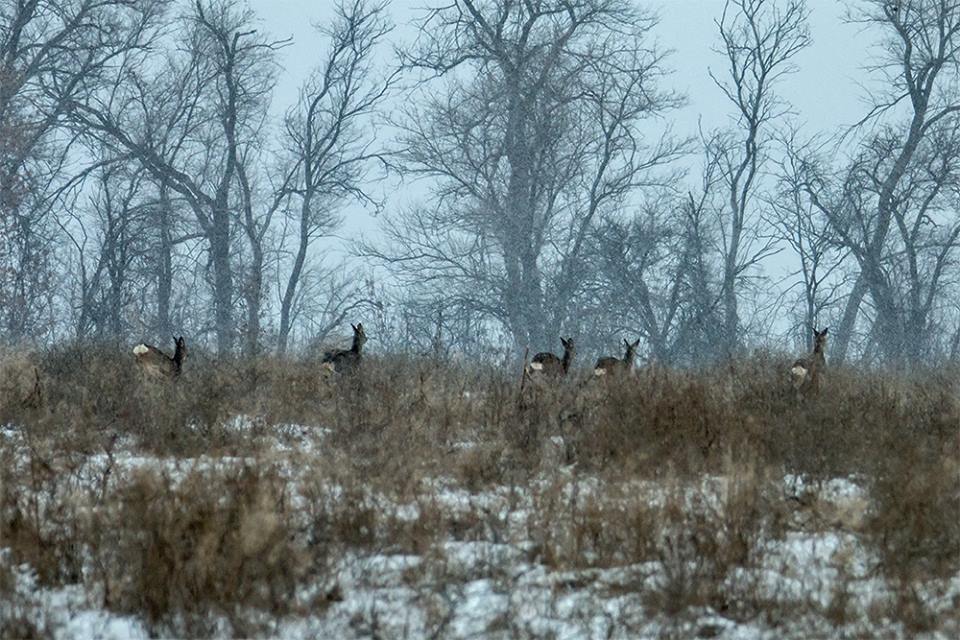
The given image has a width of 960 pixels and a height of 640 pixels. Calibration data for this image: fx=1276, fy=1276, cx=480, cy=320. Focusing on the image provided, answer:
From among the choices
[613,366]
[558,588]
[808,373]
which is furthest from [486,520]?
[613,366]

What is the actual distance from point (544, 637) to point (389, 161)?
27186 mm

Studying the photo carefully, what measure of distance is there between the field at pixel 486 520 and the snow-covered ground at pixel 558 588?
0.01 metres

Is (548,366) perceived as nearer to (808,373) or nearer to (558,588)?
(808,373)

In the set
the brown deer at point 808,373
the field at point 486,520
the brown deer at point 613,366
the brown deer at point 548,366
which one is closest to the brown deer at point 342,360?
the brown deer at point 548,366

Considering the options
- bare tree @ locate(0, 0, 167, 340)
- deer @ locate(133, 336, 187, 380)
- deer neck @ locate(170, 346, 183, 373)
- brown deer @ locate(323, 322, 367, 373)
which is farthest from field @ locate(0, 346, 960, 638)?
bare tree @ locate(0, 0, 167, 340)

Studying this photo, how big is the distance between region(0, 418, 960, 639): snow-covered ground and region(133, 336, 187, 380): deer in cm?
539

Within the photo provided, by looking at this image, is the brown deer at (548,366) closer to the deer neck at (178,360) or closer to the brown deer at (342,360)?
the brown deer at (342,360)

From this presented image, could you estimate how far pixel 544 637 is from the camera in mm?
5242

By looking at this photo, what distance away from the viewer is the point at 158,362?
12398 mm

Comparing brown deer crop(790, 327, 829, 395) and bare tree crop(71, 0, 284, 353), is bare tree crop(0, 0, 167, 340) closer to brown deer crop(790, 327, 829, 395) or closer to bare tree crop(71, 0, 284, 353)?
bare tree crop(71, 0, 284, 353)

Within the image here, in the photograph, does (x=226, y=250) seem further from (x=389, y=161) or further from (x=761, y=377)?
(x=761, y=377)

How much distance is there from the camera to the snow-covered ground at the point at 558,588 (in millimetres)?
5340

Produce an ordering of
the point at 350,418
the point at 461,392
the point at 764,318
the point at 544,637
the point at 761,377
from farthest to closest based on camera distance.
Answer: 1. the point at 764,318
2. the point at 761,377
3. the point at 461,392
4. the point at 350,418
5. the point at 544,637

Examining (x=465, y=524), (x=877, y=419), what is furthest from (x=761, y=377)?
(x=465, y=524)
